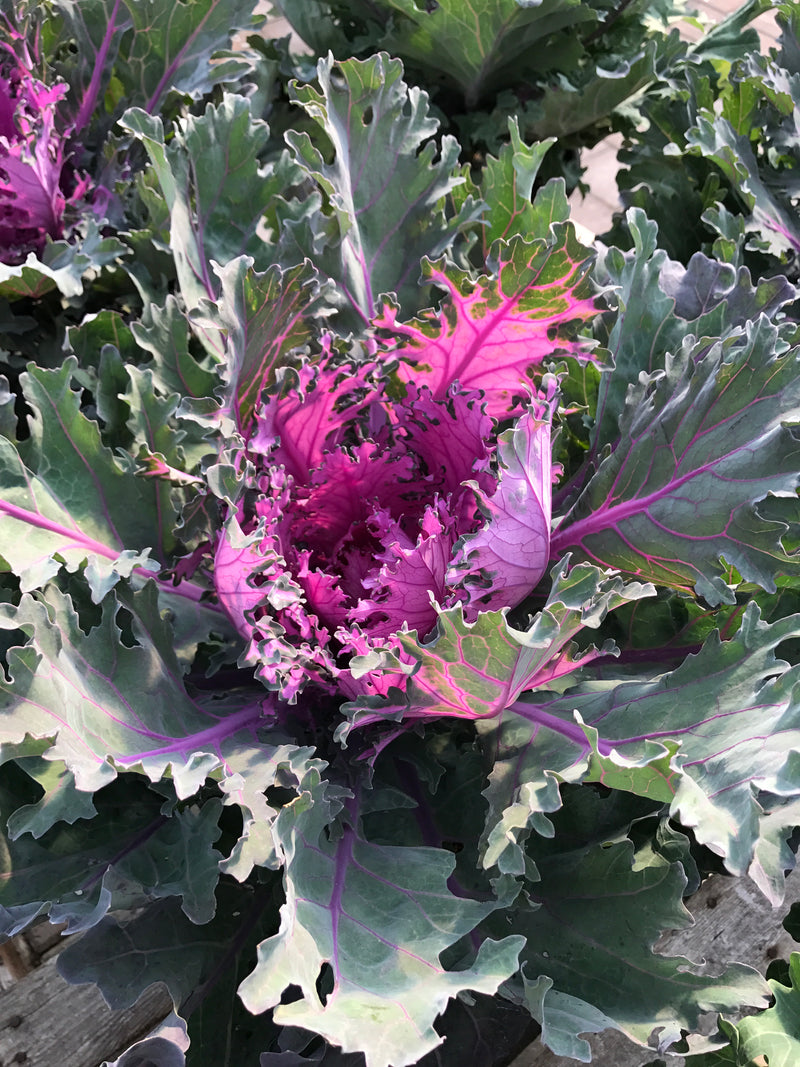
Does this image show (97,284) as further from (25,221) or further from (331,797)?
(331,797)

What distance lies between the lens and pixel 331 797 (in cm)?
78

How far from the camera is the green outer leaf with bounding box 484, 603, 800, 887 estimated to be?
25.4 inches

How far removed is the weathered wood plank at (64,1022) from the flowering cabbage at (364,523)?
1.31 ft

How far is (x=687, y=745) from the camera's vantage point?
2.41 ft

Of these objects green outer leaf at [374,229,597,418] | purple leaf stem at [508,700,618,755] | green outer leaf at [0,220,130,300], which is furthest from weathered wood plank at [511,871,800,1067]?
green outer leaf at [0,220,130,300]

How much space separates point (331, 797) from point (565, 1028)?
0.23m

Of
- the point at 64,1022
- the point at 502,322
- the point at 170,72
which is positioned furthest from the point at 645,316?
the point at 64,1022

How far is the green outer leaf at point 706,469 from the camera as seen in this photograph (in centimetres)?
81

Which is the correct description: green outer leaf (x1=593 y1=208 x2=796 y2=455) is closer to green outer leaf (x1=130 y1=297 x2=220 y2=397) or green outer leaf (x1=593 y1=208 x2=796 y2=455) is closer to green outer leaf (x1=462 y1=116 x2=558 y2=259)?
green outer leaf (x1=462 y1=116 x2=558 y2=259)

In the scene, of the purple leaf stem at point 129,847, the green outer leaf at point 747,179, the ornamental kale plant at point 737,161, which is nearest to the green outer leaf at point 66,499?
the purple leaf stem at point 129,847

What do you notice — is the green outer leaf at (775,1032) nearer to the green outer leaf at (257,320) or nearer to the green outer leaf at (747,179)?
the green outer leaf at (257,320)

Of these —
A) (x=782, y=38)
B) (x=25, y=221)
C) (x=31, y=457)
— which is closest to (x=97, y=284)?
(x=25, y=221)

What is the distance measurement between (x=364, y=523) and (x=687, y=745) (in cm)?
38

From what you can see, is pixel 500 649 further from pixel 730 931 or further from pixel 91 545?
pixel 730 931
